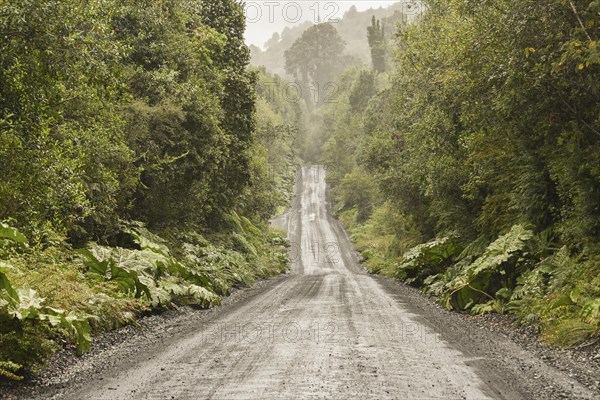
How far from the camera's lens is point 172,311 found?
12.2 meters

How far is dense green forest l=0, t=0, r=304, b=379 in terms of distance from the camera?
8.38m

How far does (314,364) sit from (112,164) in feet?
33.1

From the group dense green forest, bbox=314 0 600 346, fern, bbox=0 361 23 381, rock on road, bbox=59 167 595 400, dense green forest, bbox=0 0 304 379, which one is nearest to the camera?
rock on road, bbox=59 167 595 400

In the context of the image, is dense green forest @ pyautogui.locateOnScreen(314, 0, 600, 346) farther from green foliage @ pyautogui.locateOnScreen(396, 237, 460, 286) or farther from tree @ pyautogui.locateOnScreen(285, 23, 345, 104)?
tree @ pyautogui.locateOnScreen(285, 23, 345, 104)

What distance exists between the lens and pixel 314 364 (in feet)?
21.5

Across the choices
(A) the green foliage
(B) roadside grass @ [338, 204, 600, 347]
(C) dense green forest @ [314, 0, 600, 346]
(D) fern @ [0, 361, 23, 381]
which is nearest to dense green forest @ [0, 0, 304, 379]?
(D) fern @ [0, 361, 23, 381]

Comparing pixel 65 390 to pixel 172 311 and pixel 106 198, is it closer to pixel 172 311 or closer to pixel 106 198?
pixel 172 311

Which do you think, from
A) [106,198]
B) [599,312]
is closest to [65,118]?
[106,198]

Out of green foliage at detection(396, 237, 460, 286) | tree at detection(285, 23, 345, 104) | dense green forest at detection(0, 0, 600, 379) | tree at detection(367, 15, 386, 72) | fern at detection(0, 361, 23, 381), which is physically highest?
tree at detection(285, 23, 345, 104)

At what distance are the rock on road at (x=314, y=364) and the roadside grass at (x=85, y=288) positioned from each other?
2.98 ft

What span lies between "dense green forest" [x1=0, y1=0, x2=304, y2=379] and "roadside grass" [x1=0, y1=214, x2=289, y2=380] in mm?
27

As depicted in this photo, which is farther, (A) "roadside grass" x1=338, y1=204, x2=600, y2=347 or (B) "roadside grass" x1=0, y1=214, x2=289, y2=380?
(A) "roadside grass" x1=338, y1=204, x2=600, y2=347

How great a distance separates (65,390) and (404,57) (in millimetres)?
25021

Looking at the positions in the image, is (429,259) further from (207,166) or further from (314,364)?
(314,364)
